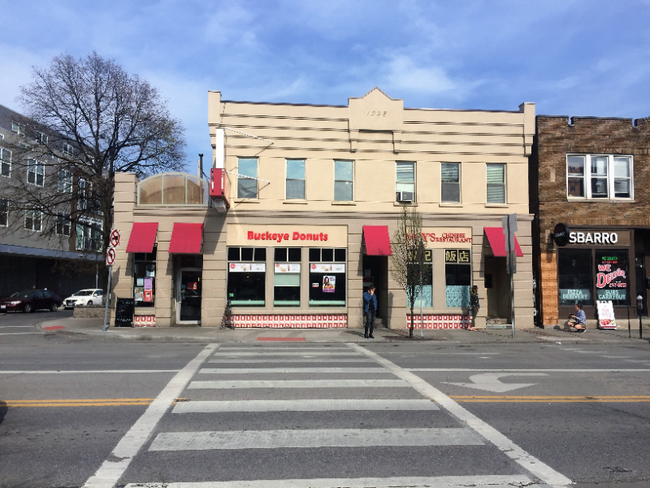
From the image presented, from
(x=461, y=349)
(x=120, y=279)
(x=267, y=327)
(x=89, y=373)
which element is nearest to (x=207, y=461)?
(x=89, y=373)

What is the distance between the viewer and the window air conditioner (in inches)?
786

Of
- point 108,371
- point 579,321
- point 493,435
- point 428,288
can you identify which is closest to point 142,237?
point 108,371

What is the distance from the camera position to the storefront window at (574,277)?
20.5m

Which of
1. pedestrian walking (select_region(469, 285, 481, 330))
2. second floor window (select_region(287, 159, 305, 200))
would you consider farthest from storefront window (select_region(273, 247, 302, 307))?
pedestrian walking (select_region(469, 285, 481, 330))

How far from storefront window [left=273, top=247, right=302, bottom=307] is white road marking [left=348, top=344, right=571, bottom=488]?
Answer: 32.8 ft

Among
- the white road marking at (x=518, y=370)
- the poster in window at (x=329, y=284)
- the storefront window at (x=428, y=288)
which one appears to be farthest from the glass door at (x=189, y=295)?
the white road marking at (x=518, y=370)

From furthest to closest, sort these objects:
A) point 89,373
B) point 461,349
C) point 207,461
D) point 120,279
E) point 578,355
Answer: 1. point 120,279
2. point 461,349
3. point 578,355
4. point 89,373
5. point 207,461

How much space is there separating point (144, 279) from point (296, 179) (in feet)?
22.3

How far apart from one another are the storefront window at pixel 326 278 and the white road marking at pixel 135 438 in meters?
10.4

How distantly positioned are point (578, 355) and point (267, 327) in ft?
34.5

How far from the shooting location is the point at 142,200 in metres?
19.4

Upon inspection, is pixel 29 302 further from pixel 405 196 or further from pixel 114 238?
pixel 405 196

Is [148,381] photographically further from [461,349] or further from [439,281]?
[439,281]

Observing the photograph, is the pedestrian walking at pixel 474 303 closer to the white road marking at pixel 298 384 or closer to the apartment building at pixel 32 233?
the white road marking at pixel 298 384
